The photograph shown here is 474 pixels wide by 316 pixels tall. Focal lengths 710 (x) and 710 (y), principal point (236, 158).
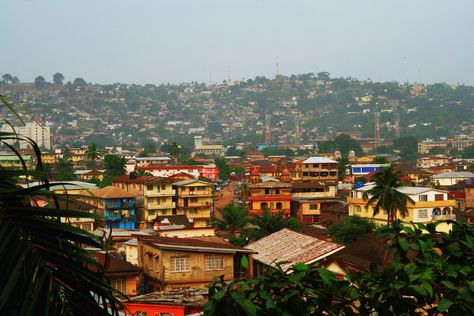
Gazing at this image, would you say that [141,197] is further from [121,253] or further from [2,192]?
[2,192]

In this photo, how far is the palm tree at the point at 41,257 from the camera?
2225 millimetres

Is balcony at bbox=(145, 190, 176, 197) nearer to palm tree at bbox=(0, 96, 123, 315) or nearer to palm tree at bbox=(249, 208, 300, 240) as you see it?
palm tree at bbox=(249, 208, 300, 240)

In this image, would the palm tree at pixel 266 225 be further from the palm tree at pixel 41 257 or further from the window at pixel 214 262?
the palm tree at pixel 41 257

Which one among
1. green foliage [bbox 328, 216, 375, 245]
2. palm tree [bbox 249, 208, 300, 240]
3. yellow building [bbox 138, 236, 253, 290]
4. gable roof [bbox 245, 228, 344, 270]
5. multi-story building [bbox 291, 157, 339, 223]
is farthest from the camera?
multi-story building [bbox 291, 157, 339, 223]

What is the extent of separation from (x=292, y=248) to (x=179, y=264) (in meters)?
3.32

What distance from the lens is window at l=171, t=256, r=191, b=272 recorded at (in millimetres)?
19797

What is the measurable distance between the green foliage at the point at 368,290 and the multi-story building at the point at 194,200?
40.3 meters

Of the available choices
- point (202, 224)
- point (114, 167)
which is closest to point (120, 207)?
point (202, 224)

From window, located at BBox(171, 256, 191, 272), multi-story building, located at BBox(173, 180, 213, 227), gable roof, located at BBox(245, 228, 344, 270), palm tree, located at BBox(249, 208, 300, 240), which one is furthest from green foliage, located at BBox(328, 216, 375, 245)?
window, located at BBox(171, 256, 191, 272)

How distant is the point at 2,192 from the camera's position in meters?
2.28

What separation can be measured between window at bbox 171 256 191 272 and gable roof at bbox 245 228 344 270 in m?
2.03

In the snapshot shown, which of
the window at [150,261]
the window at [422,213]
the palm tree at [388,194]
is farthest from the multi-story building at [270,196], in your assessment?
the window at [150,261]

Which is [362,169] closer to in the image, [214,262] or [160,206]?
[160,206]

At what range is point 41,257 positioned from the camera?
2330mm
